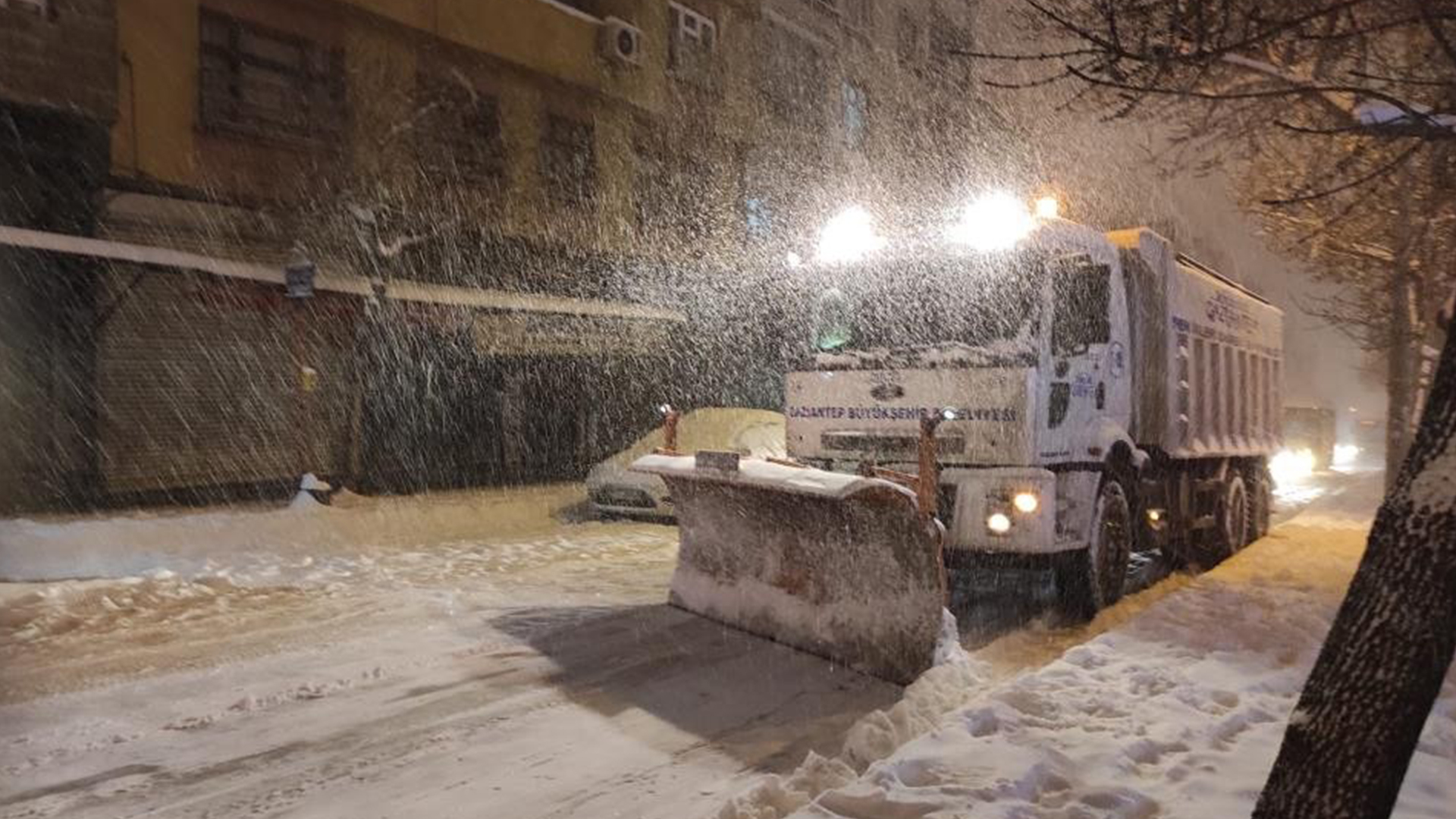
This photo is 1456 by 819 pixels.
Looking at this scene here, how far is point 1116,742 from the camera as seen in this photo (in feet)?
14.7

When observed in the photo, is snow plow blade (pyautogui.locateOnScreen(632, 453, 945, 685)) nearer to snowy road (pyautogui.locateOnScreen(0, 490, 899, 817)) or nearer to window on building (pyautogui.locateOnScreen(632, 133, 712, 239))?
snowy road (pyautogui.locateOnScreen(0, 490, 899, 817))

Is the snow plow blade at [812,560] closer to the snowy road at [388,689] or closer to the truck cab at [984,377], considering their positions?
the snowy road at [388,689]

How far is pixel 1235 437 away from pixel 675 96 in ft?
48.4

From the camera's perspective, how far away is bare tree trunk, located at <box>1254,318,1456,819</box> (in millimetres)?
2498

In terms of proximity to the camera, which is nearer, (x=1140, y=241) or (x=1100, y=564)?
(x=1100, y=564)

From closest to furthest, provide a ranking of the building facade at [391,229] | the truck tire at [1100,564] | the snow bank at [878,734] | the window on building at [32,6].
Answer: the snow bank at [878,734], the truck tire at [1100,564], the window on building at [32,6], the building facade at [391,229]

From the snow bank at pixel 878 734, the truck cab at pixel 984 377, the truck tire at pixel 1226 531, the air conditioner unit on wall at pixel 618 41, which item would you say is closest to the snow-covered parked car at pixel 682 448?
the truck cab at pixel 984 377

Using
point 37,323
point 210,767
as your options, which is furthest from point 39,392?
point 210,767

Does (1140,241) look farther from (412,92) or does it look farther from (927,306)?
(412,92)

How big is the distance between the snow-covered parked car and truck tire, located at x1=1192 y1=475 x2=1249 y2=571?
5176 mm

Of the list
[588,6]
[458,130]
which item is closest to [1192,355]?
[458,130]

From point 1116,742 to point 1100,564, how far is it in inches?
164

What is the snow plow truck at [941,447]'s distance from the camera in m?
6.34

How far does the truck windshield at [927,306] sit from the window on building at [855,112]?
69.6 ft
